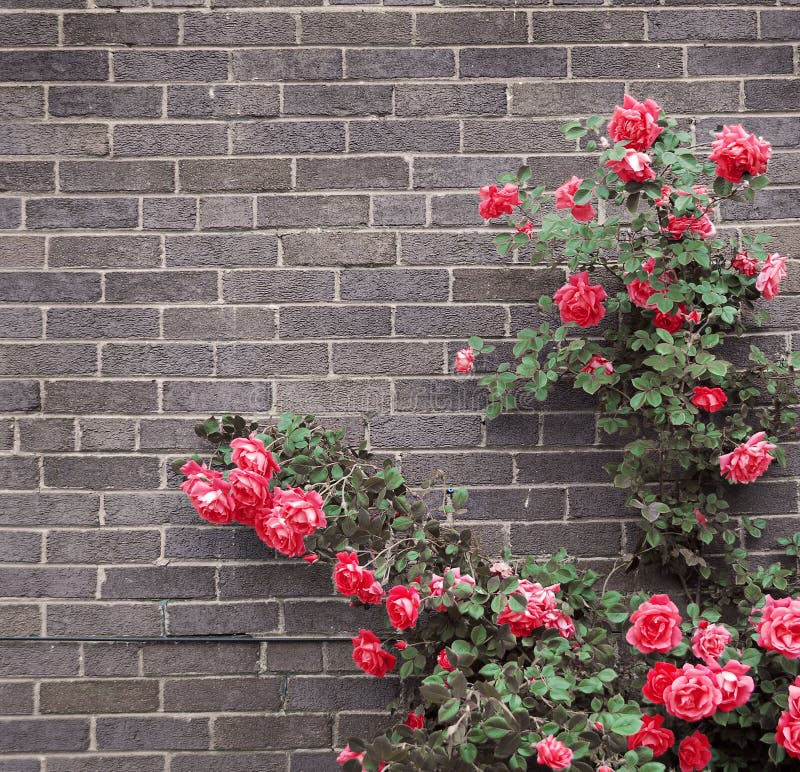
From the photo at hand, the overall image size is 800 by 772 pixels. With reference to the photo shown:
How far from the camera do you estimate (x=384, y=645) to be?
2047 millimetres

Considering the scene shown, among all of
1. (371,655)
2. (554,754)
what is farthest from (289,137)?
(554,754)

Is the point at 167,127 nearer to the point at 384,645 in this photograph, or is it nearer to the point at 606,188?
the point at 606,188

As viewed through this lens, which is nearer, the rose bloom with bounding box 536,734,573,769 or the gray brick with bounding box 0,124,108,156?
the rose bloom with bounding box 536,734,573,769

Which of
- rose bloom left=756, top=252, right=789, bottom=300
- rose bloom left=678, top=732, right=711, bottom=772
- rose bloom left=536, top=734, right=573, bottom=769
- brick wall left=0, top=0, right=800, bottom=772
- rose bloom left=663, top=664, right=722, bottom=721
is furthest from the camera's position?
brick wall left=0, top=0, right=800, bottom=772

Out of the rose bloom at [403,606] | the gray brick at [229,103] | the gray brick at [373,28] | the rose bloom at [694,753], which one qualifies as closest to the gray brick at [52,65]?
the gray brick at [229,103]

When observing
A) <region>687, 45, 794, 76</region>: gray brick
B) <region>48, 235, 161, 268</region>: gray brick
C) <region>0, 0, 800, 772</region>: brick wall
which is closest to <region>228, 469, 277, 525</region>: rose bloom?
<region>0, 0, 800, 772</region>: brick wall

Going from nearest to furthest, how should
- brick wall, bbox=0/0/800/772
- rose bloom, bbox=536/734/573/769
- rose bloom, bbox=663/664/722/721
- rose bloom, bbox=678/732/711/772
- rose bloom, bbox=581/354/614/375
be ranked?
rose bloom, bbox=536/734/573/769, rose bloom, bbox=663/664/722/721, rose bloom, bbox=678/732/711/772, rose bloom, bbox=581/354/614/375, brick wall, bbox=0/0/800/772

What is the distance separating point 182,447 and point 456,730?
1117mm

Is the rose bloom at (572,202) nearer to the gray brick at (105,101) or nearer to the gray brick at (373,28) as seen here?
the gray brick at (373,28)

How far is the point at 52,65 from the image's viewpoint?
2.19m

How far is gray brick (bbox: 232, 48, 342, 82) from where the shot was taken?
7.18ft

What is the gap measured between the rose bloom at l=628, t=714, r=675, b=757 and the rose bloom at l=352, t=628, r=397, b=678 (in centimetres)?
65

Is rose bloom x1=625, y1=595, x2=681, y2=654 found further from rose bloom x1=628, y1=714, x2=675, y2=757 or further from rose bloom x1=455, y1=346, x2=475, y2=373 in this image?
rose bloom x1=455, y1=346, x2=475, y2=373

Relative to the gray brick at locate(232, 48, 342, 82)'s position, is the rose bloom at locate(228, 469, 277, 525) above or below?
below
